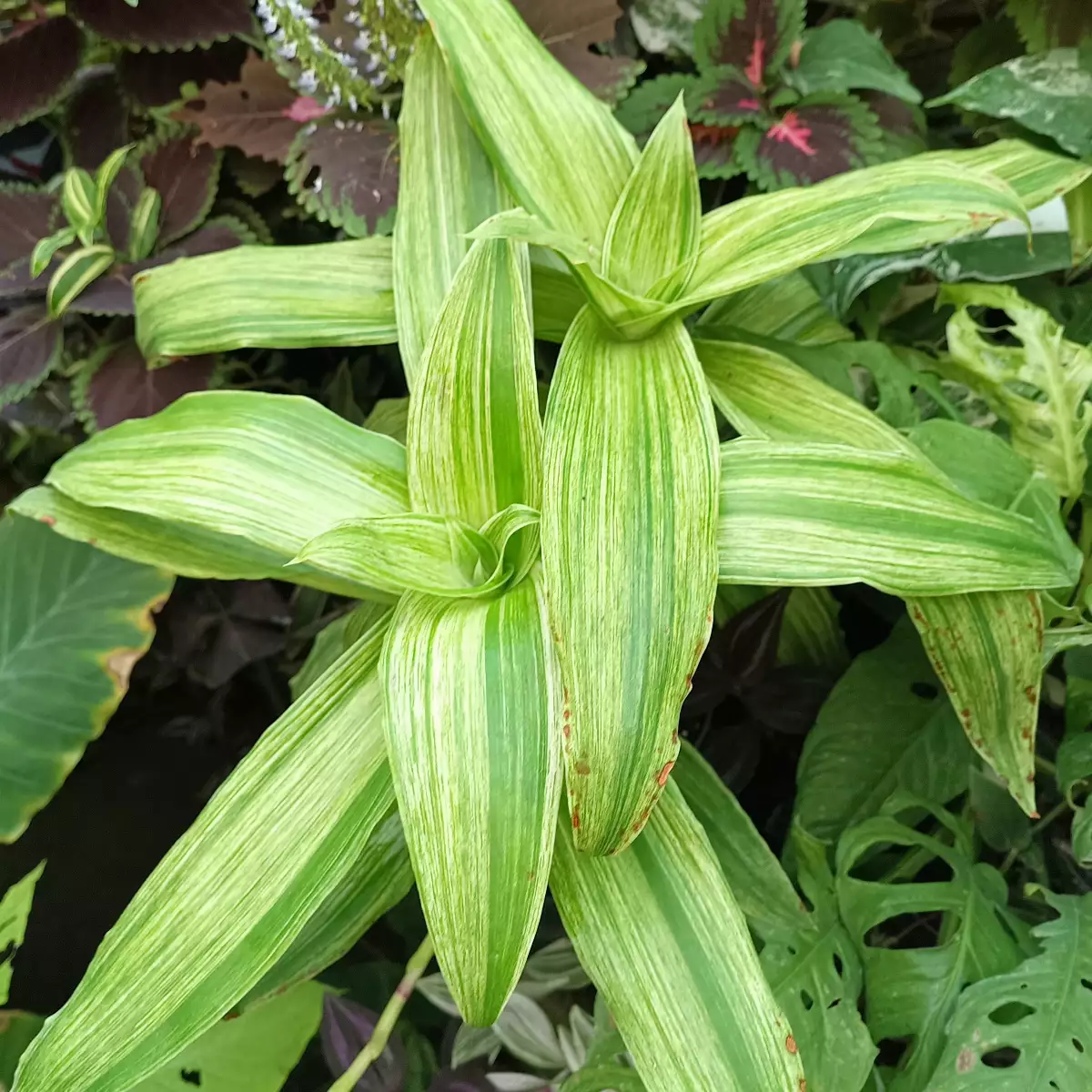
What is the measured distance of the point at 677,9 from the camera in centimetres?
71

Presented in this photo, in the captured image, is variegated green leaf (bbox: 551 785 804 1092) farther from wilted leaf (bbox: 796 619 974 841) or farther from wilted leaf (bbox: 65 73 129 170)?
wilted leaf (bbox: 65 73 129 170)

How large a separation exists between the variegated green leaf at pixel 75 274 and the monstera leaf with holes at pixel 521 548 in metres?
0.16

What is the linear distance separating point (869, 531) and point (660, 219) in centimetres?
23

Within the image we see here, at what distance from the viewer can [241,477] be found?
0.52 m

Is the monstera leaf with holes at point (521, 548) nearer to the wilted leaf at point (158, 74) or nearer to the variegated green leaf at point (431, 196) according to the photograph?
the variegated green leaf at point (431, 196)

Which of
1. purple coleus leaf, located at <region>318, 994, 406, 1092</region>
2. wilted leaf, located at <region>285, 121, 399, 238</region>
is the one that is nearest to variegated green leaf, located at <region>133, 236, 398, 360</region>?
wilted leaf, located at <region>285, 121, 399, 238</region>

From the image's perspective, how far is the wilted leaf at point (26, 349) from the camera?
0.64 metres

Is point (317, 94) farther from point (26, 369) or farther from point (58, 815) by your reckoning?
point (58, 815)

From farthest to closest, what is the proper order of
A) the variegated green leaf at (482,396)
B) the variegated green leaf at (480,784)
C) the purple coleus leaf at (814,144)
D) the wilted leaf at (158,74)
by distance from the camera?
the wilted leaf at (158,74) → the purple coleus leaf at (814,144) → the variegated green leaf at (482,396) → the variegated green leaf at (480,784)

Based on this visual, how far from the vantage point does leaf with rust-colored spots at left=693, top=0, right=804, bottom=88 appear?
0.63m

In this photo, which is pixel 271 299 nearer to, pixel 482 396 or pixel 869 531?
pixel 482 396

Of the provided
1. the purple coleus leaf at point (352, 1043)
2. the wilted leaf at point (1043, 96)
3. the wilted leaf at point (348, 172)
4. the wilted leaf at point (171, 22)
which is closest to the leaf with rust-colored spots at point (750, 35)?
the wilted leaf at point (1043, 96)

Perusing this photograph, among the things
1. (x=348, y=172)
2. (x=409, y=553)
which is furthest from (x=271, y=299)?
(x=409, y=553)

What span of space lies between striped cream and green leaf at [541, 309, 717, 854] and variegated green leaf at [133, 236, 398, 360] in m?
0.17
